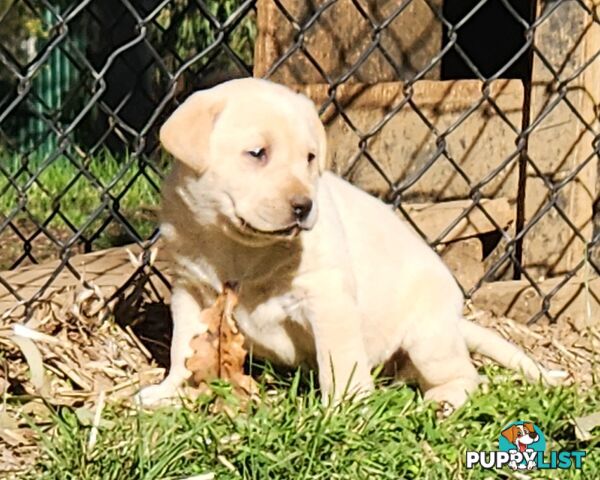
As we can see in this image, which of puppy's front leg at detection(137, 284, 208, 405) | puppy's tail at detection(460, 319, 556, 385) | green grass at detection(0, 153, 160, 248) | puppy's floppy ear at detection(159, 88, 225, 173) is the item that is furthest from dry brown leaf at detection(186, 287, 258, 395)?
green grass at detection(0, 153, 160, 248)

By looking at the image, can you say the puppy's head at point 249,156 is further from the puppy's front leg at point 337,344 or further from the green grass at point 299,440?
the green grass at point 299,440

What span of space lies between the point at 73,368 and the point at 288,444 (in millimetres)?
703

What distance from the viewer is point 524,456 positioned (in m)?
2.50

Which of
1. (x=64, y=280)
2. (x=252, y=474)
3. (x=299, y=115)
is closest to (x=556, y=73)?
(x=299, y=115)

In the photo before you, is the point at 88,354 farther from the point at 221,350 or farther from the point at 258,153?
the point at 258,153

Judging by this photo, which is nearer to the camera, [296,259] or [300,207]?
[300,207]

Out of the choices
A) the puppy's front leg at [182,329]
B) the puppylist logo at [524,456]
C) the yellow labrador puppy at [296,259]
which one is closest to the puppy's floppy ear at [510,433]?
the puppylist logo at [524,456]

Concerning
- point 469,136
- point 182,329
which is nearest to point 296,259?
point 182,329

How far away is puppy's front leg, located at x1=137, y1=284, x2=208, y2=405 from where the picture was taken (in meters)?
2.80

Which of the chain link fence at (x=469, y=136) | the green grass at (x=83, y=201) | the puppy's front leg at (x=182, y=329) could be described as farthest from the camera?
the green grass at (x=83, y=201)

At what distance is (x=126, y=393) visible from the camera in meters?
2.85

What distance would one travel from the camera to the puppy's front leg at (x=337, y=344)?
2641 mm

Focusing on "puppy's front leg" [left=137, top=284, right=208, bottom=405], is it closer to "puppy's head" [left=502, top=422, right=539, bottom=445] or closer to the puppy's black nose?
the puppy's black nose

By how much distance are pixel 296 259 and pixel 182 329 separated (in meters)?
0.33
